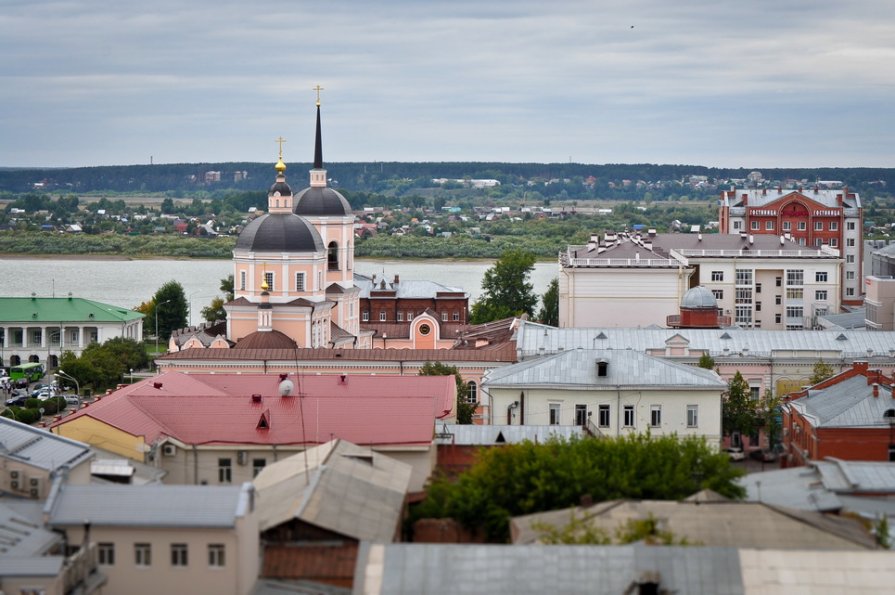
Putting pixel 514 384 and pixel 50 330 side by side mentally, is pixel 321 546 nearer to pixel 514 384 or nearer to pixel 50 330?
pixel 514 384

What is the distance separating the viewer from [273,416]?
2455 cm

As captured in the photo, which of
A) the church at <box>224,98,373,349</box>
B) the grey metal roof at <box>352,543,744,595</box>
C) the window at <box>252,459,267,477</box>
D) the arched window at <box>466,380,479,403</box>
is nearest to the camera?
the grey metal roof at <box>352,543,744,595</box>

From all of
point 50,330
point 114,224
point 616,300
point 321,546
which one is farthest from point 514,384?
point 114,224

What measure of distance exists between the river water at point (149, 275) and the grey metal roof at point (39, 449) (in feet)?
144

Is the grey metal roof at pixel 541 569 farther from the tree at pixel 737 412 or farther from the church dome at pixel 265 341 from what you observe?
the church dome at pixel 265 341

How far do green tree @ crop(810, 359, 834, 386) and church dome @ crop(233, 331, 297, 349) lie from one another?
11.0 meters

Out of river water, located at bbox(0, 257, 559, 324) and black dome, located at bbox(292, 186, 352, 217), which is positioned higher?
black dome, located at bbox(292, 186, 352, 217)

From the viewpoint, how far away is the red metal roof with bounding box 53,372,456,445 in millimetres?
23578

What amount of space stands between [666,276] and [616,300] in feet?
4.61

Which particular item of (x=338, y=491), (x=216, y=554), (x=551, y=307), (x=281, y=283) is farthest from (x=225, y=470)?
(x=551, y=307)

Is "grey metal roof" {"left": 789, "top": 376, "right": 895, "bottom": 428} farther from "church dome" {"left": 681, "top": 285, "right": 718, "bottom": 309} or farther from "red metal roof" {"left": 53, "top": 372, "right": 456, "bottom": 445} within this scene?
"church dome" {"left": 681, "top": 285, "right": 718, "bottom": 309}

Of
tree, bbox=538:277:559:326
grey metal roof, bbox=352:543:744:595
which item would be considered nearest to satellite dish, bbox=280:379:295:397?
grey metal roof, bbox=352:543:744:595

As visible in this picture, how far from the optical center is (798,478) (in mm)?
20625

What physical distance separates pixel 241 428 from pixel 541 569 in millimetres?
9230
